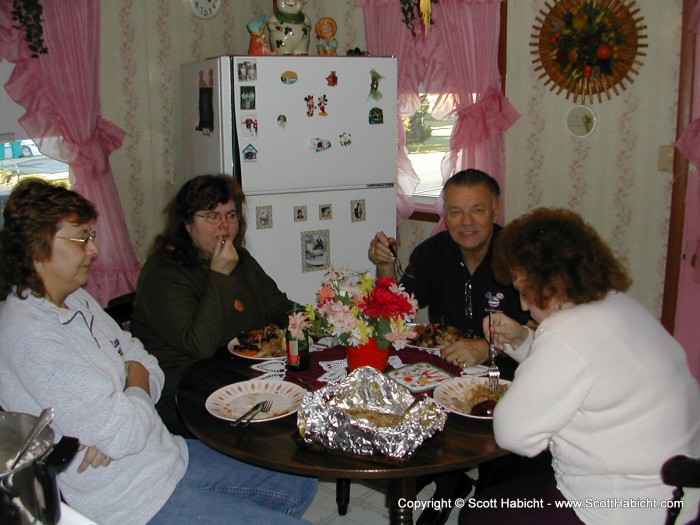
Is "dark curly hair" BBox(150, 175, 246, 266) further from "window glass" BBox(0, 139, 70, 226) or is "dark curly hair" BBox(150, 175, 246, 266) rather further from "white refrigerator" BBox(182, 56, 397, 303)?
"window glass" BBox(0, 139, 70, 226)

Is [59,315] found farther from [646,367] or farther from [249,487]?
[646,367]

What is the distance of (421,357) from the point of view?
6.93 feet

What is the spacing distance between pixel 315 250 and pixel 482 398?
2.07 m

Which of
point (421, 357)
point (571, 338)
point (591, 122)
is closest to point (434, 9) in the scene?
point (591, 122)

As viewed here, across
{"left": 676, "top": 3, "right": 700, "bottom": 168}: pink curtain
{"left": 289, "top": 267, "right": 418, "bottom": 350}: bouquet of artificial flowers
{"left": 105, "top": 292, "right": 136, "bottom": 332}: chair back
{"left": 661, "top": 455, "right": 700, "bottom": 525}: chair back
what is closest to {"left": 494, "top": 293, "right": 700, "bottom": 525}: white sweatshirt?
{"left": 661, "top": 455, "right": 700, "bottom": 525}: chair back

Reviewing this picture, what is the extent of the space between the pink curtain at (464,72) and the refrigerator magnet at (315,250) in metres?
0.63

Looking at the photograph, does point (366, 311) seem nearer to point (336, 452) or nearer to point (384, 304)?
point (384, 304)

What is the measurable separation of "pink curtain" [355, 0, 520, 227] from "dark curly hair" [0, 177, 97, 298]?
8.19 ft

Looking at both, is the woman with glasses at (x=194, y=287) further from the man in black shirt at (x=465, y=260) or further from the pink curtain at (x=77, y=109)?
the pink curtain at (x=77, y=109)

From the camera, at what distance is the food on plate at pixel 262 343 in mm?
2127

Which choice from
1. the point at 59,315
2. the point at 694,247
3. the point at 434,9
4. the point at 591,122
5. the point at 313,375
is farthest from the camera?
the point at 434,9

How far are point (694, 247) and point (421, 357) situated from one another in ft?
5.36

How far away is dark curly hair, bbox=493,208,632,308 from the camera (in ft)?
4.92

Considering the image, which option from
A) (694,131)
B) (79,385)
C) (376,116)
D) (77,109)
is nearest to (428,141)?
(376,116)
